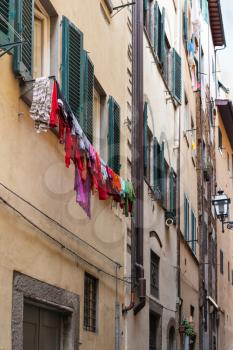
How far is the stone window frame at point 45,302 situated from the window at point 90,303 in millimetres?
714

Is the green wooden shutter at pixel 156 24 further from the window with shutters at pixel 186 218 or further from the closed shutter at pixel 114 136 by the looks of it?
the window with shutters at pixel 186 218

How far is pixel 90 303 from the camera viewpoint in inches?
428

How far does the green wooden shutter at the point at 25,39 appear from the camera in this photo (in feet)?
24.7

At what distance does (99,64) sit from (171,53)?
7.94 m

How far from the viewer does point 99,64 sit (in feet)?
37.7

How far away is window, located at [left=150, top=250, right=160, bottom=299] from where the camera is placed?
1550 centimetres

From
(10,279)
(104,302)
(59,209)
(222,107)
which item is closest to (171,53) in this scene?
(104,302)

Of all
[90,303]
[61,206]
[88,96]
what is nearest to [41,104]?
[61,206]

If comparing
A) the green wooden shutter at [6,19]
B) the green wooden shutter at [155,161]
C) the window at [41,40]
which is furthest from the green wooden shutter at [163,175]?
the green wooden shutter at [6,19]

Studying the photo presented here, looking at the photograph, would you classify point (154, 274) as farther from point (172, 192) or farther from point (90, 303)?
point (90, 303)

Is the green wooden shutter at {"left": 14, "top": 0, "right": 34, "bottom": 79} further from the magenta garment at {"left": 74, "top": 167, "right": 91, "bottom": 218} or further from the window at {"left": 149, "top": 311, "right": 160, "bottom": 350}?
the window at {"left": 149, "top": 311, "right": 160, "bottom": 350}

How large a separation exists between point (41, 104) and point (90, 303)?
13.7 feet

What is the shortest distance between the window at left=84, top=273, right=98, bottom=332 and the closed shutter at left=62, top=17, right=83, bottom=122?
230 cm

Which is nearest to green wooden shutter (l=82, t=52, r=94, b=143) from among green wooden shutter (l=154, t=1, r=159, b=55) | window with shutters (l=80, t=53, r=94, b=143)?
window with shutters (l=80, t=53, r=94, b=143)
